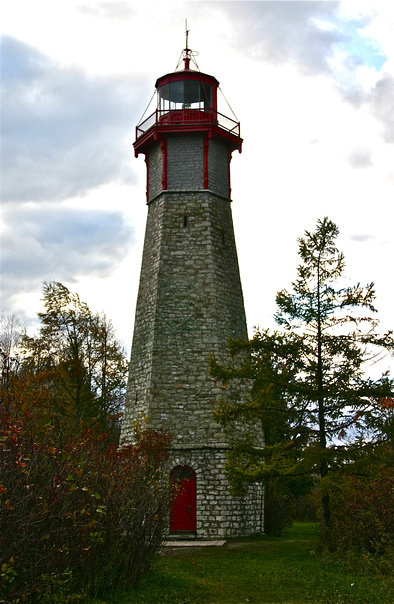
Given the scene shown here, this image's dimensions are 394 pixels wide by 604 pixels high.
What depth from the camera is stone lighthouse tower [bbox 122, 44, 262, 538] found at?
19953 mm

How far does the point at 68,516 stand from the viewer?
813cm

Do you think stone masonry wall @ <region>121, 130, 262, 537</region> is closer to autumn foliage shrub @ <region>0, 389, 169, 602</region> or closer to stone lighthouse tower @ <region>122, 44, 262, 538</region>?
stone lighthouse tower @ <region>122, 44, 262, 538</region>

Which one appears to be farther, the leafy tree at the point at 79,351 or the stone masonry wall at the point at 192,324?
the leafy tree at the point at 79,351

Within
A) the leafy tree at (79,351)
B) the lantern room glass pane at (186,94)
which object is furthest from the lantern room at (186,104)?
the leafy tree at (79,351)

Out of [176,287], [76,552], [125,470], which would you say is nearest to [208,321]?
[176,287]

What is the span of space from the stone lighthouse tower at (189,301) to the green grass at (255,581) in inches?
160

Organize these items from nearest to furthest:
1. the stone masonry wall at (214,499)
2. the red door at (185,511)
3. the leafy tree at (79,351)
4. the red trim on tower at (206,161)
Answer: the stone masonry wall at (214,499) < the red door at (185,511) < the red trim on tower at (206,161) < the leafy tree at (79,351)

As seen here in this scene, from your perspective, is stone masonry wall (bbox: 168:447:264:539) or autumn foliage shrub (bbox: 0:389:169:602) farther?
stone masonry wall (bbox: 168:447:264:539)

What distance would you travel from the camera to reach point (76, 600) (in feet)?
29.2

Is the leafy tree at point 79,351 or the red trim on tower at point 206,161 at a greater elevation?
the red trim on tower at point 206,161

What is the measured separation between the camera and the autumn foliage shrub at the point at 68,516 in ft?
23.9

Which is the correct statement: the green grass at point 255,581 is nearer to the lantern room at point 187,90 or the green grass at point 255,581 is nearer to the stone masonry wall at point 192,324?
the stone masonry wall at point 192,324

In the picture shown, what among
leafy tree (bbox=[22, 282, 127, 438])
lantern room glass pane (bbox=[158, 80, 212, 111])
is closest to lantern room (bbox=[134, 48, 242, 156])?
lantern room glass pane (bbox=[158, 80, 212, 111])

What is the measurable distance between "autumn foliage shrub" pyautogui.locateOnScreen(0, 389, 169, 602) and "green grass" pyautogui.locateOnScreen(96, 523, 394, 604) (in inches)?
25.6
